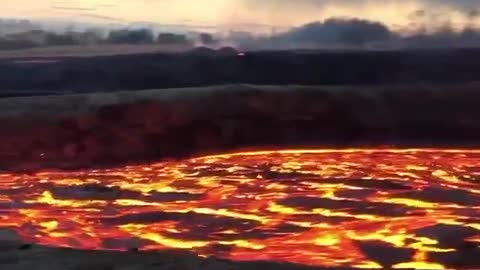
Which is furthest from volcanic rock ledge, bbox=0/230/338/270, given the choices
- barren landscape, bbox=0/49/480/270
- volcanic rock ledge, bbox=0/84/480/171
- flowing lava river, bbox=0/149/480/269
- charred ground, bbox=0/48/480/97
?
charred ground, bbox=0/48/480/97

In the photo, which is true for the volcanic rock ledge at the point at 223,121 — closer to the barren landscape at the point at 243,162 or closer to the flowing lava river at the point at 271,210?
the barren landscape at the point at 243,162

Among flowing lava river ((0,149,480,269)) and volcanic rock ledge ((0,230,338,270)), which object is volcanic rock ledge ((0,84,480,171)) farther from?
volcanic rock ledge ((0,230,338,270))

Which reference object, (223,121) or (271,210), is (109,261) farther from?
(223,121)

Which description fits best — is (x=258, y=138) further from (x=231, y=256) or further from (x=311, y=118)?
(x=231, y=256)

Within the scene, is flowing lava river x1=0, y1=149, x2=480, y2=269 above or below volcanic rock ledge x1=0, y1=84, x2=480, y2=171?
Result: below

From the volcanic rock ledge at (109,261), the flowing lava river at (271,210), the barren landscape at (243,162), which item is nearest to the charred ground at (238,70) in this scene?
the barren landscape at (243,162)
